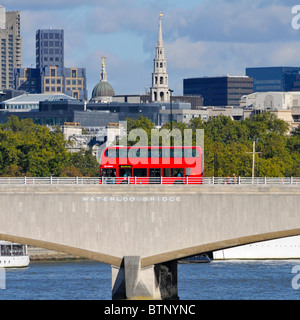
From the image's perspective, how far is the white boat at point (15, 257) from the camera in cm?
12369

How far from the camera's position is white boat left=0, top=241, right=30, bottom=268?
124 metres

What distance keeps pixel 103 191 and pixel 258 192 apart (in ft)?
32.7

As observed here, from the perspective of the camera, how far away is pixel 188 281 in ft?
349

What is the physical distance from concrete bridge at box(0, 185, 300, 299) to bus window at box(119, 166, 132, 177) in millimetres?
6728

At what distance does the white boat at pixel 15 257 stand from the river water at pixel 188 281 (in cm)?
102

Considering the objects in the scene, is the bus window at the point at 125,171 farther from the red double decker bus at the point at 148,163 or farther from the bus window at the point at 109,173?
the bus window at the point at 109,173

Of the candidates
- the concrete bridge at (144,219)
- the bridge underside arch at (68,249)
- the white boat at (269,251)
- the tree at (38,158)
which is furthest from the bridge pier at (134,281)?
the tree at (38,158)

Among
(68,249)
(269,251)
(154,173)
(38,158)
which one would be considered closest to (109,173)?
(154,173)

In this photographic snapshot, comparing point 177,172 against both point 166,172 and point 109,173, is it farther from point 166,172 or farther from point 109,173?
point 109,173

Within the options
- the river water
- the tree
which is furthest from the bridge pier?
the tree

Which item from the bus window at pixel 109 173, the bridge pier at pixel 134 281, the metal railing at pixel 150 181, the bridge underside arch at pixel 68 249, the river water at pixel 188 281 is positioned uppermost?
the bus window at pixel 109 173

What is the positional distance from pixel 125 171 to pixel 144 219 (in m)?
7.63
